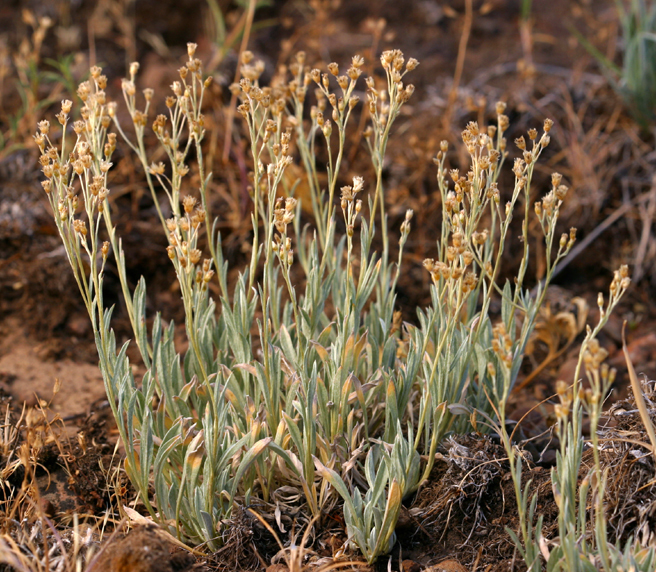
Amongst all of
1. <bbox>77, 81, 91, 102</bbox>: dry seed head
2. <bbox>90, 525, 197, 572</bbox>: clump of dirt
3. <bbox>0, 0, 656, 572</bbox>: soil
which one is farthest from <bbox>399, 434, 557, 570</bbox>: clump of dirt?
<bbox>77, 81, 91, 102</bbox>: dry seed head

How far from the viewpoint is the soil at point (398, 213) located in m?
1.80

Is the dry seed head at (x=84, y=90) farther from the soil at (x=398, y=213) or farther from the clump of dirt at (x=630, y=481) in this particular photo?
the clump of dirt at (x=630, y=481)

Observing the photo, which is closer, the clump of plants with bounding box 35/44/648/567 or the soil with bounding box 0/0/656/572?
the clump of plants with bounding box 35/44/648/567

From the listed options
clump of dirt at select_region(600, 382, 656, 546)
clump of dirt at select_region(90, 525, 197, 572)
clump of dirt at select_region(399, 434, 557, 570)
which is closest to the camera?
clump of dirt at select_region(90, 525, 197, 572)

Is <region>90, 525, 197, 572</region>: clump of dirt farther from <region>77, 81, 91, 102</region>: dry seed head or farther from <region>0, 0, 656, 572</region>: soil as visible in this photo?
<region>77, 81, 91, 102</region>: dry seed head

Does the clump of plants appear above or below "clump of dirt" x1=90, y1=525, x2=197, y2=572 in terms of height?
above

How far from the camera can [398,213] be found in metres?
3.17

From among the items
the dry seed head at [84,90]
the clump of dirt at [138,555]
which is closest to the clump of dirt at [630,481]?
the clump of dirt at [138,555]

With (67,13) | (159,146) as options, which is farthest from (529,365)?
(67,13)

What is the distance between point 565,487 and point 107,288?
2.04 metres

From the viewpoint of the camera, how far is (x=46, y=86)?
3.83 m

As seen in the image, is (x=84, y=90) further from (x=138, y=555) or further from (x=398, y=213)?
(x=398, y=213)

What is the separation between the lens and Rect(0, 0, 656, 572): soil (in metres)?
1.80

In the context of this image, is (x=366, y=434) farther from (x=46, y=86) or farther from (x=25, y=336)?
(x=46, y=86)
